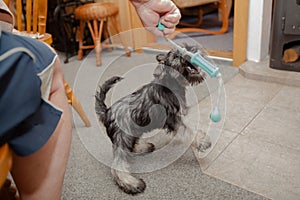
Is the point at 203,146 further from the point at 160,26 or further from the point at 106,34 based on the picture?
the point at 106,34

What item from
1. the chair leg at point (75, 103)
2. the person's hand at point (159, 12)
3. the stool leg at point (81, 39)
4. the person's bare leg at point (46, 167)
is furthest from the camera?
the stool leg at point (81, 39)

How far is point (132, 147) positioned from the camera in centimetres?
134

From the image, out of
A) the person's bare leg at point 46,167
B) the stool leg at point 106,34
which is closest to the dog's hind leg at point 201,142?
the person's bare leg at point 46,167

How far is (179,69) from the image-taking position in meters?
1.22

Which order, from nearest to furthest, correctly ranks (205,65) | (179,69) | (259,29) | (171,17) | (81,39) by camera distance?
1. (171,17)
2. (205,65)
3. (179,69)
4. (259,29)
5. (81,39)

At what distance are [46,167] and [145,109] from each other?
0.76m

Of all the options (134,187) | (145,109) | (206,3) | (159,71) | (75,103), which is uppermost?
(206,3)

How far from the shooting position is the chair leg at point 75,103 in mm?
1556

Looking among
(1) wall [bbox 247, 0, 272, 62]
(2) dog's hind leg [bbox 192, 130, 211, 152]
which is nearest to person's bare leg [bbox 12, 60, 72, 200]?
(2) dog's hind leg [bbox 192, 130, 211, 152]

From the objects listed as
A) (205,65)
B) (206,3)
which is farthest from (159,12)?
(206,3)

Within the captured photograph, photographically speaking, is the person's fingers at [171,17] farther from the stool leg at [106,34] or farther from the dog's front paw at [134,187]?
the stool leg at [106,34]

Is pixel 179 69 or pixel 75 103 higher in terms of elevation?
pixel 179 69

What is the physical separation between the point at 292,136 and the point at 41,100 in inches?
53.2

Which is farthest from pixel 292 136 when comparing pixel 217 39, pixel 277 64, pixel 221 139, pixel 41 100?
pixel 217 39
